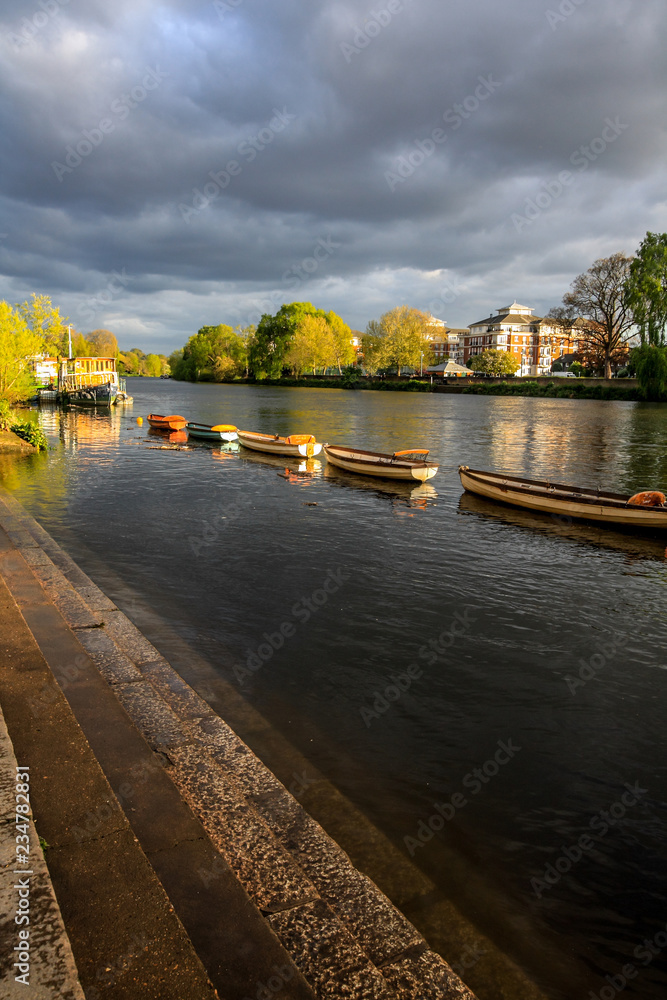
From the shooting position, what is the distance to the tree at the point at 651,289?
3317 inches

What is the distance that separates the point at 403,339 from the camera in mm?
138750

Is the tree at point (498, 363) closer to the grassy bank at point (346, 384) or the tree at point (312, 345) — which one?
the grassy bank at point (346, 384)

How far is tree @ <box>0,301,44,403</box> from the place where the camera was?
33.3m

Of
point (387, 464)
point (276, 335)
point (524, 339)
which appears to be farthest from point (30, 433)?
point (524, 339)

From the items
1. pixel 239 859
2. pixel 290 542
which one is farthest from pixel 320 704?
pixel 290 542

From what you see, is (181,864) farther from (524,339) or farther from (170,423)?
(524,339)

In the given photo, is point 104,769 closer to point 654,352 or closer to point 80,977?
point 80,977

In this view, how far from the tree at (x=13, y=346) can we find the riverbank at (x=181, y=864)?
32098 millimetres

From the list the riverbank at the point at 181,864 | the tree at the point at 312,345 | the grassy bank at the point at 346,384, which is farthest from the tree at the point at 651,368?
the riverbank at the point at 181,864

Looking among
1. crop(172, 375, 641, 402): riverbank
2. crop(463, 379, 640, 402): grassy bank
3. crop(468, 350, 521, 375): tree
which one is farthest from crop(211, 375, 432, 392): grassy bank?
crop(468, 350, 521, 375): tree

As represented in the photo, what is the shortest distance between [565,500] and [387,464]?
28.7 ft

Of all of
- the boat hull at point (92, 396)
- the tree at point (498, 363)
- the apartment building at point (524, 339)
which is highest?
the apartment building at point (524, 339)

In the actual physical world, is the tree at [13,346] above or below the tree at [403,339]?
below

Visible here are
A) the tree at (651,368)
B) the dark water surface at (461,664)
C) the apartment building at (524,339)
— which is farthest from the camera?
the apartment building at (524,339)
